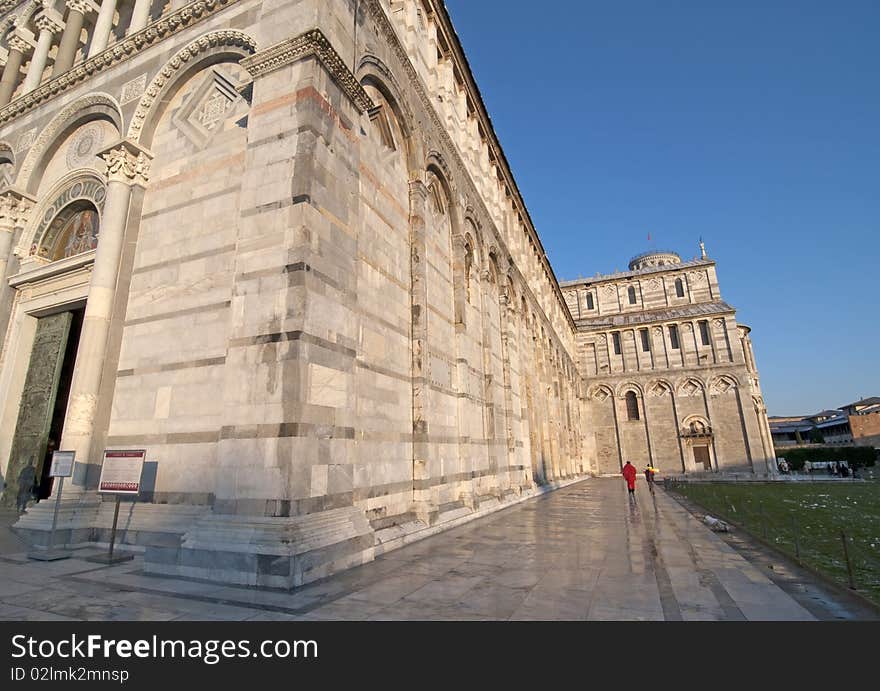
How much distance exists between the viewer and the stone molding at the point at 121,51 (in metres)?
10.4

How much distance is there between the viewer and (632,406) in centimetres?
4775

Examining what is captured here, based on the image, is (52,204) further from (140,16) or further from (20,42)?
(20,42)

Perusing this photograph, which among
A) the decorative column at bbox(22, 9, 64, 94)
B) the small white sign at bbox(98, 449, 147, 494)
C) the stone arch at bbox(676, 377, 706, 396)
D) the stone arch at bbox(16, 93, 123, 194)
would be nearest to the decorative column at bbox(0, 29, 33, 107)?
the decorative column at bbox(22, 9, 64, 94)

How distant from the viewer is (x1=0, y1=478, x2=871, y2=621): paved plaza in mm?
4574

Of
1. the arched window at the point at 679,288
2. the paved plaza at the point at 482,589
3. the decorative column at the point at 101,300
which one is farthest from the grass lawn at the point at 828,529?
the arched window at the point at 679,288

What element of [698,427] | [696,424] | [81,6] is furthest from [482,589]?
[696,424]

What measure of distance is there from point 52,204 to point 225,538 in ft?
38.9

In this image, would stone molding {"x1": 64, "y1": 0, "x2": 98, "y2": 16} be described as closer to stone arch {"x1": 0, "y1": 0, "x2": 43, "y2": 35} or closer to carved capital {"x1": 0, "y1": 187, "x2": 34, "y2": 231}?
stone arch {"x1": 0, "y1": 0, "x2": 43, "y2": 35}

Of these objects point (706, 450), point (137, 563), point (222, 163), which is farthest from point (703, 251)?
point (137, 563)

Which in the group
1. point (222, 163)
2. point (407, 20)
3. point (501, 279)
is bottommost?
point (222, 163)

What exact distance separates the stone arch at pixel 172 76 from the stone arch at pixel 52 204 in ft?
7.67
